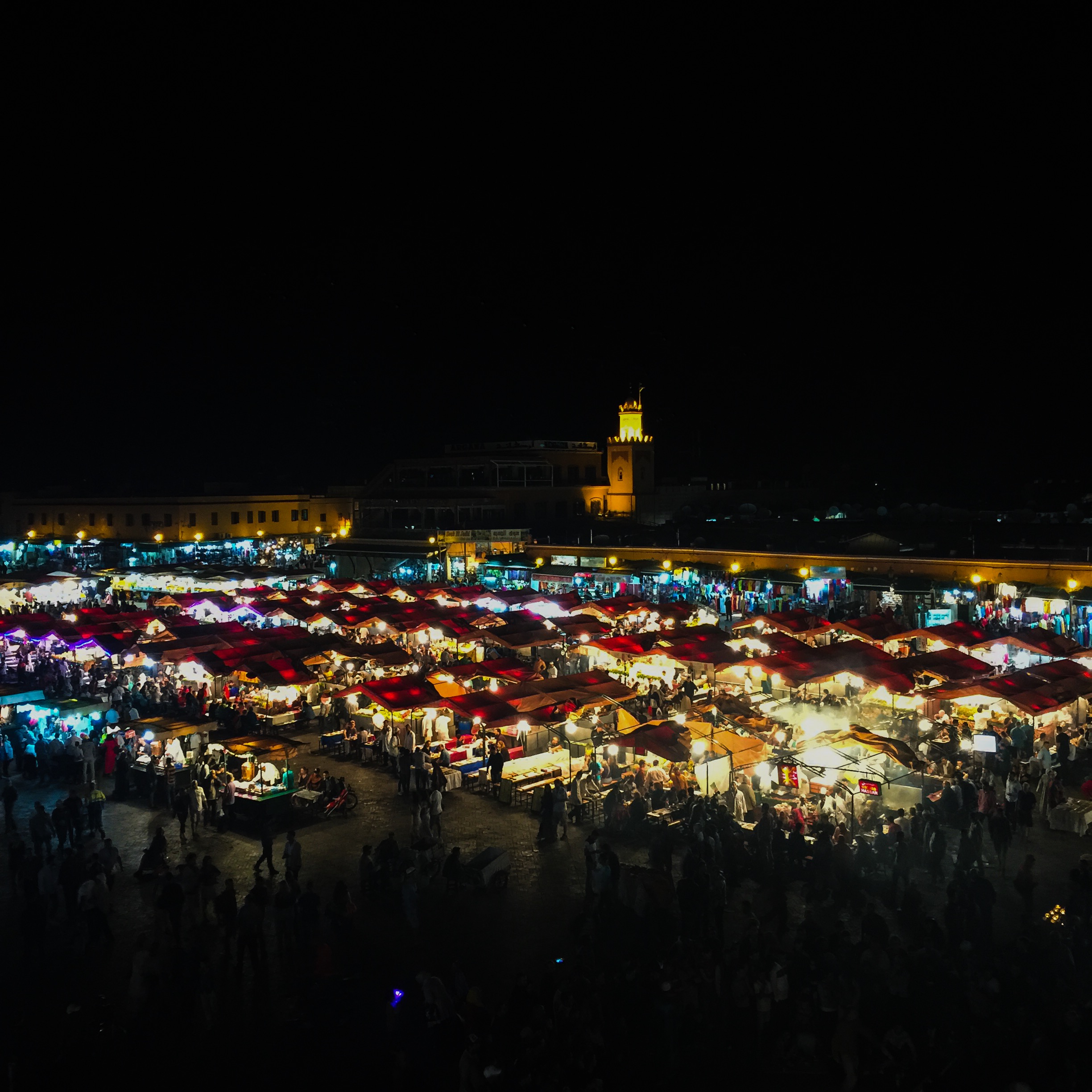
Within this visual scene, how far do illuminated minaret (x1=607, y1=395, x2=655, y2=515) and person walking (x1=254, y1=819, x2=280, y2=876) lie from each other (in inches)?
1843

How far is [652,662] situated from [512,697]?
515 centimetres

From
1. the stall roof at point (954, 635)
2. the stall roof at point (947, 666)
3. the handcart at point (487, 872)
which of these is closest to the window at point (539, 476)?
the stall roof at point (954, 635)

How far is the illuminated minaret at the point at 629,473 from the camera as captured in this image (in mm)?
56812

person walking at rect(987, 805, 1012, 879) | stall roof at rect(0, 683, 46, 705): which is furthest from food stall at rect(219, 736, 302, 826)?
person walking at rect(987, 805, 1012, 879)

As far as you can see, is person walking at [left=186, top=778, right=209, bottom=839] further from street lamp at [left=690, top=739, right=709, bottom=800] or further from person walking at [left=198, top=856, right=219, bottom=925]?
street lamp at [left=690, top=739, right=709, bottom=800]

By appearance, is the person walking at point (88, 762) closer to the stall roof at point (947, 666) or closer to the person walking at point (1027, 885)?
the person walking at point (1027, 885)

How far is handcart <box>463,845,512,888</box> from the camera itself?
964 centimetres

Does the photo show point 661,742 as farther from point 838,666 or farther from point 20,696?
point 20,696

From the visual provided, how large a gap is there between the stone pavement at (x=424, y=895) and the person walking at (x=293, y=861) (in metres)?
0.44

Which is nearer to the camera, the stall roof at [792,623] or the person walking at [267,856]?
the person walking at [267,856]

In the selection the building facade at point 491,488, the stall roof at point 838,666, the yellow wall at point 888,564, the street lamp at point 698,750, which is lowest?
the street lamp at point 698,750

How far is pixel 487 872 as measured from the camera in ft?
31.7

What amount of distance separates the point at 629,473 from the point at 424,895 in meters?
48.5

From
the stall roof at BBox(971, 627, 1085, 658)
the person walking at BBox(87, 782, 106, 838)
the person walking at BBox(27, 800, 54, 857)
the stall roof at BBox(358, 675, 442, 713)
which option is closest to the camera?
the person walking at BBox(27, 800, 54, 857)
